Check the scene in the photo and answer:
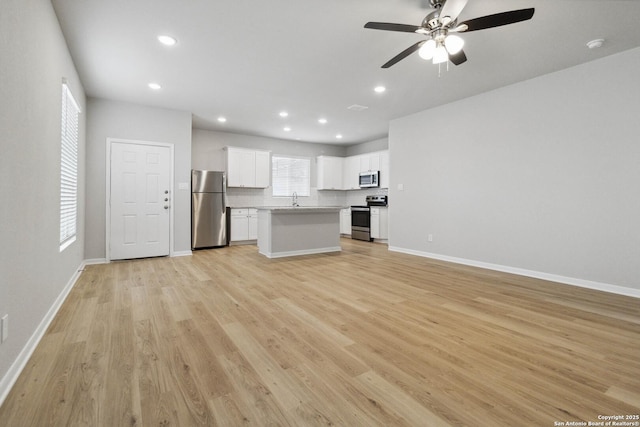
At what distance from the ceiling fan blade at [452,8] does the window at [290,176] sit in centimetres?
598

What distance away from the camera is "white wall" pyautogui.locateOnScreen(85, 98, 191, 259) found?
186 inches

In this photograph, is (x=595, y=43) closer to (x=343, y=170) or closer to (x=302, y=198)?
(x=343, y=170)

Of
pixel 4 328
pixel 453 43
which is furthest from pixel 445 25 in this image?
pixel 4 328

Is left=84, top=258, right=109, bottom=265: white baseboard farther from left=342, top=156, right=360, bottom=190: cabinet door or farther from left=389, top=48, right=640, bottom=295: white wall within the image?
left=342, top=156, right=360, bottom=190: cabinet door

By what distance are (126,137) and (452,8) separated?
16.9ft

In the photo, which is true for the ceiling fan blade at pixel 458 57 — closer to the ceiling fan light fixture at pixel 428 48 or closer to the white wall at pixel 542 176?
the ceiling fan light fixture at pixel 428 48

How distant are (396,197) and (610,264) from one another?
3.30 meters

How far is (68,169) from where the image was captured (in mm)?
3361

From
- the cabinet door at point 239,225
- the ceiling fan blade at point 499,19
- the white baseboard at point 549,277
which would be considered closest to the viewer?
the ceiling fan blade at point 499,19

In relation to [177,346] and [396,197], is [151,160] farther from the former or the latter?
[396,197]

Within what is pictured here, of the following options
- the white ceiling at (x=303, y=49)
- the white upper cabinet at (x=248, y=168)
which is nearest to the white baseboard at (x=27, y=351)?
the white ceiling at (x=303, y=49)

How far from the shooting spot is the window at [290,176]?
795cm

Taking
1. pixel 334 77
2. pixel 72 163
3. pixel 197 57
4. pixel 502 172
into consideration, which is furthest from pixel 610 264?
pixel 72 163

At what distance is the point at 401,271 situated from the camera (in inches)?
166
